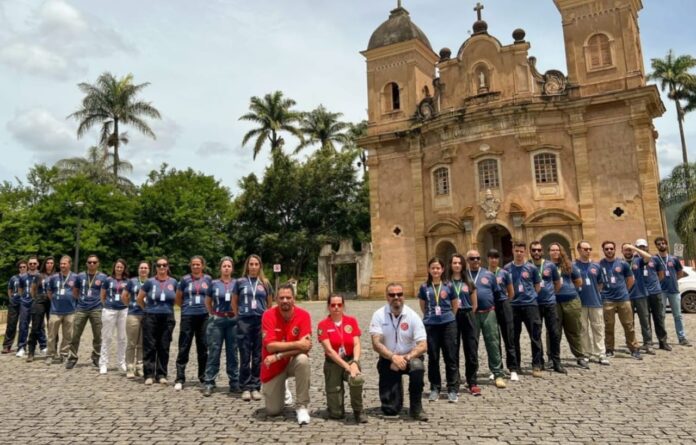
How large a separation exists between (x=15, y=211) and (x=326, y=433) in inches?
1295

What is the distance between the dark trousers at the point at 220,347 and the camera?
283 inches

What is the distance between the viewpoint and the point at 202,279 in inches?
305

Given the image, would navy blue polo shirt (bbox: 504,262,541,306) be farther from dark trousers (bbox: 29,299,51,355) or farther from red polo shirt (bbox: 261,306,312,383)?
dark trousers (bbox: 29,299,51,355)

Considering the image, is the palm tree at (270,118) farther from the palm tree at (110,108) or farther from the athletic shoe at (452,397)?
the athletic shoe at (452,397)

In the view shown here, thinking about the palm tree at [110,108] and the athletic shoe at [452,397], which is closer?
the athletic shoe at [452,397]

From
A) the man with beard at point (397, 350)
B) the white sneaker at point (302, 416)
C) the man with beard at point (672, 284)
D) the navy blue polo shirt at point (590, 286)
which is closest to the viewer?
the white sneaker at point (302, 416)

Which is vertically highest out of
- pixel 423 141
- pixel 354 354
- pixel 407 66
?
pixel 407 66

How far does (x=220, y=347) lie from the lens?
732cm

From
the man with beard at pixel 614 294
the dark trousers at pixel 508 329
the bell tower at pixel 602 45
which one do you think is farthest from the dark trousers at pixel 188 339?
the bell tower at pixel 602 45

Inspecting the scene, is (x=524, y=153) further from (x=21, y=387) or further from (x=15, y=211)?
(x=15, y=211)

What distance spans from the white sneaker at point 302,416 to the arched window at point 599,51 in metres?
24.5

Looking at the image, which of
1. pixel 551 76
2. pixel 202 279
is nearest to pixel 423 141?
pixel 551 76

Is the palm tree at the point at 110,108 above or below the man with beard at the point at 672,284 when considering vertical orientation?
above

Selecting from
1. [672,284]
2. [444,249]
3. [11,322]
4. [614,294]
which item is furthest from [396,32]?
[11,322]
